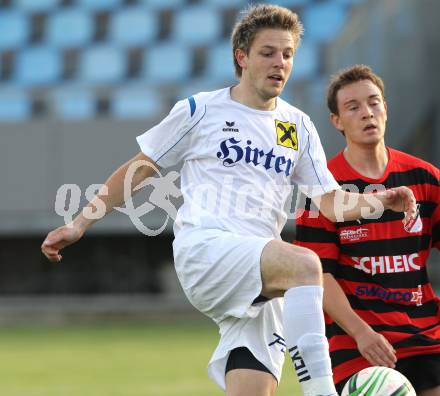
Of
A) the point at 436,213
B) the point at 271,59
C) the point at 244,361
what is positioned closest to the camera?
the point at 271,59

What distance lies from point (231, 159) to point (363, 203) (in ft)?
1.97

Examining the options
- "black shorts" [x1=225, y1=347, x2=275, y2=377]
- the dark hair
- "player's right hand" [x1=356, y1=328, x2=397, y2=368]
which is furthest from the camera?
the dark hair

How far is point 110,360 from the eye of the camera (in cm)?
1125

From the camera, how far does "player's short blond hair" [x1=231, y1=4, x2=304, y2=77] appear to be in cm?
479

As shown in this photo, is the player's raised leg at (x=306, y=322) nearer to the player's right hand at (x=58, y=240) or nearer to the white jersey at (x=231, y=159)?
the white jersey at (x=231, y=159)

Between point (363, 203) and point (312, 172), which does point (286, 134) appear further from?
point (363, 203)

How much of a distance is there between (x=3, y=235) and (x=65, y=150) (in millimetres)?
1568

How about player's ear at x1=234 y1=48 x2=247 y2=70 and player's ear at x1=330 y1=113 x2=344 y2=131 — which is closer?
player's ear at x1=234 y1=48 x2=247 y2=70

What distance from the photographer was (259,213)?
191 inches

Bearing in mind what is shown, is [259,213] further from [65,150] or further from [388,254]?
[65,150]

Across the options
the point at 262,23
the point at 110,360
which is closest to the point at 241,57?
the point at 262,23

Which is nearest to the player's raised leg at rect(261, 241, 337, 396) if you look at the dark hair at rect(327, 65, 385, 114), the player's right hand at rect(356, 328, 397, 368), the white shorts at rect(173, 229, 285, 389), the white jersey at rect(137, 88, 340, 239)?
the white shorts at rect(173, 229, 285, 389)

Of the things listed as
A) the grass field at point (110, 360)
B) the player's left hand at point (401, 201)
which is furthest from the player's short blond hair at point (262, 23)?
the grass field at point (110, 360)

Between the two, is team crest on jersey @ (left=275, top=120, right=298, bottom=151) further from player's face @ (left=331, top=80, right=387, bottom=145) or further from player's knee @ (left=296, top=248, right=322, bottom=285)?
player's knee @ (left=296, top=248, right=322, bottom=285)
